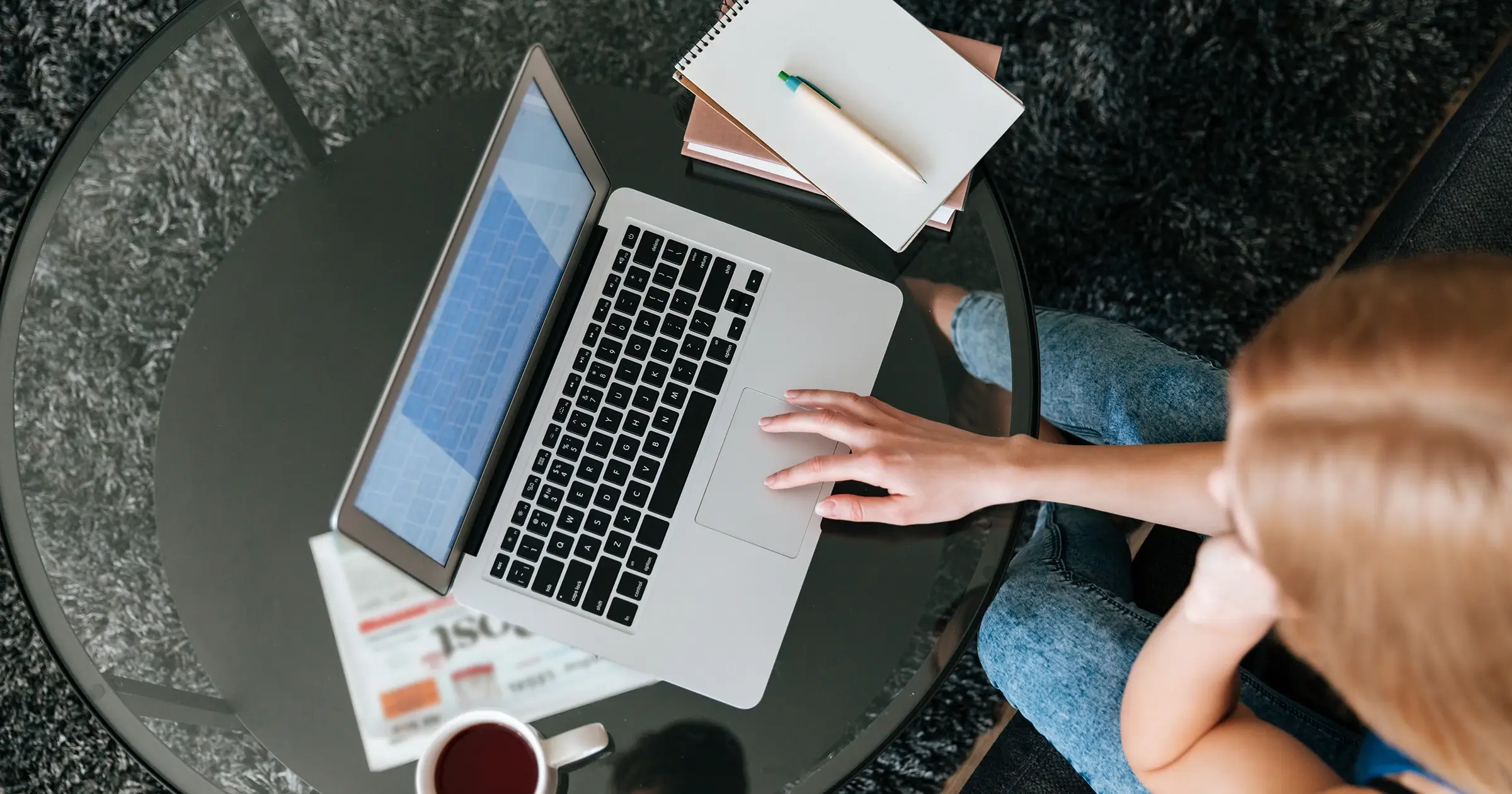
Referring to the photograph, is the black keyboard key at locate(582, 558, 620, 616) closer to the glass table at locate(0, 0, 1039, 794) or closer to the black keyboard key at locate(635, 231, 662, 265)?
the glass table at locate(0, 0, 1039, 794)

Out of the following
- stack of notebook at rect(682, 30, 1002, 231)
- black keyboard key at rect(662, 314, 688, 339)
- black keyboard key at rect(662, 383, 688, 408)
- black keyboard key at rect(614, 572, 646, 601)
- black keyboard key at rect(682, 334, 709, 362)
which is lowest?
black keyboard key at rect(614, 572, 646, 601)

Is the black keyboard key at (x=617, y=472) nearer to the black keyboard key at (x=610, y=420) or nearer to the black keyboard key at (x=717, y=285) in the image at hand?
the black keyboard key at (x=610, y=420)

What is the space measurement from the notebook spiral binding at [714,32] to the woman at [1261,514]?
298mm

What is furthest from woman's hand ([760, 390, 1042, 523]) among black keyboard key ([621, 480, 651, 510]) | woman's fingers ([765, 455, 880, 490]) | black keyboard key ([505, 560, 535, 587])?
black keyboard key ([505, 560, 535, 587])

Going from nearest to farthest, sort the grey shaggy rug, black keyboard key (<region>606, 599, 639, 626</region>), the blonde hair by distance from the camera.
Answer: the blonde hair < black keyboard key (<region>606, 599, 639, 626</region>) < the grey shaggy rug

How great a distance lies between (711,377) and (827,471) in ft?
0.44

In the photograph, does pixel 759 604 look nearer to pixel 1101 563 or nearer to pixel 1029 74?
pixel 1101 563

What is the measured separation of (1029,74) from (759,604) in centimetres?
93

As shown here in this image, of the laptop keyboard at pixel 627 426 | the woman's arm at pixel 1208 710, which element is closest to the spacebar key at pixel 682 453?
the laptop keyboard at pixel 627 426

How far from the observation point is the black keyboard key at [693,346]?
0.83m

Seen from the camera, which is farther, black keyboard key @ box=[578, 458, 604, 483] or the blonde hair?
black keyboard key @ box=[578, 458, 604, 483]

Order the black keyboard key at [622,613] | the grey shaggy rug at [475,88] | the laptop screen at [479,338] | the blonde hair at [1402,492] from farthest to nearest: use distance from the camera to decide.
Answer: the grey shaggy rug at [475,88], the black keyboard key at [622,613], the laptop screen at [479,338], the blonde hair at [1402,492]

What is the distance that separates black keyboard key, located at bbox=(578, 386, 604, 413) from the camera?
0.82 meters

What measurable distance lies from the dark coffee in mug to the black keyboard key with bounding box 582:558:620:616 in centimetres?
12
